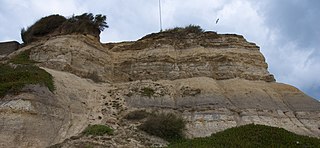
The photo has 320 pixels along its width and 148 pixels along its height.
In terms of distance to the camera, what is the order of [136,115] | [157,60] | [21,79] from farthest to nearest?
[157,60]
[136,115]
[21,79]

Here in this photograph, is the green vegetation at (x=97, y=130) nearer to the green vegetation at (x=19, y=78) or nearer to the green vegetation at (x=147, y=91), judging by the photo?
the green vegetation at (x=19, y=78)

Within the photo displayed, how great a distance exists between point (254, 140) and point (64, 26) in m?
18.7

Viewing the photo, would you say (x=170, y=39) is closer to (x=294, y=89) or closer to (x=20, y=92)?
(x=294, y=89)

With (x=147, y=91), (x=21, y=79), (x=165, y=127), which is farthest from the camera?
(x=147, y=91)

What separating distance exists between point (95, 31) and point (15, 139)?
16.2 m

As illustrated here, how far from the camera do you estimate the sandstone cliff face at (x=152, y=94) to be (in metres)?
15.4

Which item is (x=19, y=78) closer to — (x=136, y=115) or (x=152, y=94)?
(x=136, y=115)

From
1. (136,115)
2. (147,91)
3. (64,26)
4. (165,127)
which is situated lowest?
(165,127)

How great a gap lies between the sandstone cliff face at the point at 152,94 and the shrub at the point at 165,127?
47cm

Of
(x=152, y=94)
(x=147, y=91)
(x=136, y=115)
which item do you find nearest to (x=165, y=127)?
(x=136, y=115)

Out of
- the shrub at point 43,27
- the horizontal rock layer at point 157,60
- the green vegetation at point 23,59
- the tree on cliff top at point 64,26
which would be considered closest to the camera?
the green vegetation at point 23,59

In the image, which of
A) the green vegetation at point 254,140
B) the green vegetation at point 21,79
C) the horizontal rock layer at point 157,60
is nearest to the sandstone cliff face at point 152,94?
the horizontal rock layer at point 157,60

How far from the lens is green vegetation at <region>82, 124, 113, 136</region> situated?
15745mm

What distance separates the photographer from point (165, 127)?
16938 millimetres
